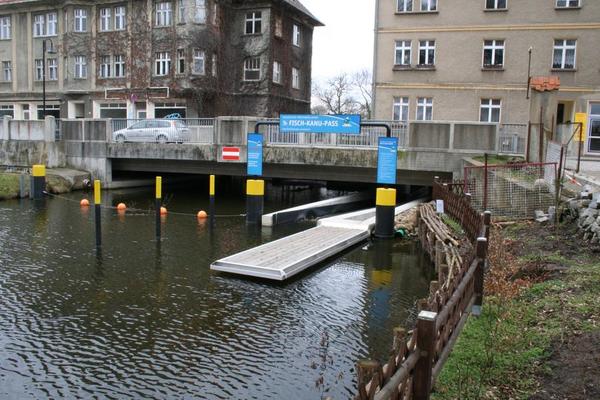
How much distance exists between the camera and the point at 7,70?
46562 millimetres

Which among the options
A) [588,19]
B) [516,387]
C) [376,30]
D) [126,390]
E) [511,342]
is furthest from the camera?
[376,30]

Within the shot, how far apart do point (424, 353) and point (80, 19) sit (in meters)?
44.5

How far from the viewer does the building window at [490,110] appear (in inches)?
1237

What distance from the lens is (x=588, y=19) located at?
2981 cm

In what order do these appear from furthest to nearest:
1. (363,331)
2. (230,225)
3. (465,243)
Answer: (230,225), (465,243), (363,331)

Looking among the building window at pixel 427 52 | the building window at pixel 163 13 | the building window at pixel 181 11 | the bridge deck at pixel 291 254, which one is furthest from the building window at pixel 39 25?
the bridge deck at pixel 291 254

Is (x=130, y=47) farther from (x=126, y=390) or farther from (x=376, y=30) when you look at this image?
(x=126, y=390)

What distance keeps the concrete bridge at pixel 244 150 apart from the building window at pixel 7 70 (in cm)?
1915

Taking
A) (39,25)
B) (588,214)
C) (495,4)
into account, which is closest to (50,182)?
(588,214)

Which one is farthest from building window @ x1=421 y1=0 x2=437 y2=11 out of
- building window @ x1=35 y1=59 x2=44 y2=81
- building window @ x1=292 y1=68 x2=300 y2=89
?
building window @ x1=35 y1=59 x2=44 y2=81

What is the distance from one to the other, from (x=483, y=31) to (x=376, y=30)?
239 inches

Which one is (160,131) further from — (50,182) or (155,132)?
(50,182)

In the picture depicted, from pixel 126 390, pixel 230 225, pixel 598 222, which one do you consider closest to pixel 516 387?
pixel 126 390

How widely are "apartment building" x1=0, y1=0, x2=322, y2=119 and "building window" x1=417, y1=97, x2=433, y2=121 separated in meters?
12.1
